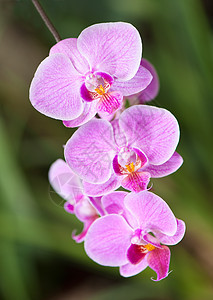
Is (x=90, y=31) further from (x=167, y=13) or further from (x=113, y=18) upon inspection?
(x=113, y=18)

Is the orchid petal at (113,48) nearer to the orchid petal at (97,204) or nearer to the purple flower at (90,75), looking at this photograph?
the purple flower at (90,75)

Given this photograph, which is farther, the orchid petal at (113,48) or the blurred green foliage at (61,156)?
the blurred green foliage at (61,156)

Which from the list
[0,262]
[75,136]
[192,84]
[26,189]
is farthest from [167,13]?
[0,262]

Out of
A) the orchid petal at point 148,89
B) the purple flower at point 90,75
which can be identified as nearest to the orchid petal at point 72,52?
the purple flower at point 90,75

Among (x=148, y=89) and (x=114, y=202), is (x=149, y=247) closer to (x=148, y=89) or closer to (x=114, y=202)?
(x=114, y=202)

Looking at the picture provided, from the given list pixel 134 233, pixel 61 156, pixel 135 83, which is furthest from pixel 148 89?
pixel 61 156

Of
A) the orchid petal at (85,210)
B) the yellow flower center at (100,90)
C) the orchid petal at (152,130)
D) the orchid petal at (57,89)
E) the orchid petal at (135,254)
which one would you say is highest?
the orchid petal at (57,89)

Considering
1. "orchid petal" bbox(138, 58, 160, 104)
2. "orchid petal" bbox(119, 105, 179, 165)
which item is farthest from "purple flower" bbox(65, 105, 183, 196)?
"orchid petal" bbox(138, 58, 160, 104)
